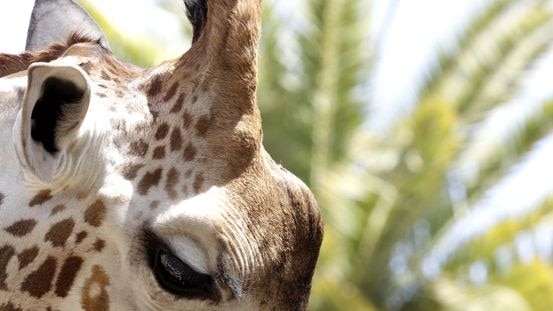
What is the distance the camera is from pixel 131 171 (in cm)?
303

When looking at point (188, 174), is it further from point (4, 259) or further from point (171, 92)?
point (4, 259)

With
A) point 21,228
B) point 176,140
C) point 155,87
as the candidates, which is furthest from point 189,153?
point 21,228

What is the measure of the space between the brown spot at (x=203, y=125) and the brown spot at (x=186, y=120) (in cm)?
2

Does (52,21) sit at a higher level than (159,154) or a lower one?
higher

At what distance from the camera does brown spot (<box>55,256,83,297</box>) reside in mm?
2893

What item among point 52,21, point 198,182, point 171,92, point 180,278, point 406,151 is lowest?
point 180,278

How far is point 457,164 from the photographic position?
621 inches

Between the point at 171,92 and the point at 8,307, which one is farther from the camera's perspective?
the point at 171,92

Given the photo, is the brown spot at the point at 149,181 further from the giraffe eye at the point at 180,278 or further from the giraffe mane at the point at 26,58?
the giraffe mane at the point at 26,58

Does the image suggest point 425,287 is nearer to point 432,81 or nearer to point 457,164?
point 457,164

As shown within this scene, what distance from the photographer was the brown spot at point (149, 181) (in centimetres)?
300

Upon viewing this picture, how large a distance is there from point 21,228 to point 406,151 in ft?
41.2

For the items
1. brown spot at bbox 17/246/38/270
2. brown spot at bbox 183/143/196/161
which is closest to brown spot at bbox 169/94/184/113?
brown spot at bbox 183/143/196/161

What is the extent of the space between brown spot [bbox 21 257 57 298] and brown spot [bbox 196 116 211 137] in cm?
52
